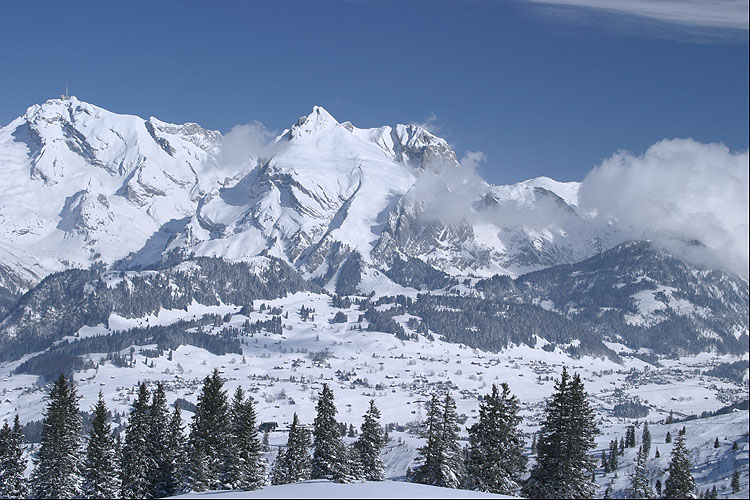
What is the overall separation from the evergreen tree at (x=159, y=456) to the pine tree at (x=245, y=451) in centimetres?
618

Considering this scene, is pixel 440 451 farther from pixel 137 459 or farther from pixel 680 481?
pixel 137 459

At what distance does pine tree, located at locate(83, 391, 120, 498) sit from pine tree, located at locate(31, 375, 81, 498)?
5.02 feet

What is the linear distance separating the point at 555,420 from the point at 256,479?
89.9 feet

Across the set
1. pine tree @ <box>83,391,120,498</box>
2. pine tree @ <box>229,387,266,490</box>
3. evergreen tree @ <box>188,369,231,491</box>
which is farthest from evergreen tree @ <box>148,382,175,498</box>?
pine tree @ <box>229,387,266,490</box>

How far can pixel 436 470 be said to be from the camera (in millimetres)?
66625

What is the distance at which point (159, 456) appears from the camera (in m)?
69.6

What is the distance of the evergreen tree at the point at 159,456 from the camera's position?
68188mm

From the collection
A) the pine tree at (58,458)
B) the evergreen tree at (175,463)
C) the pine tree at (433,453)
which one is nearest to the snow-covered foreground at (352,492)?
the pine tree at (433,453)

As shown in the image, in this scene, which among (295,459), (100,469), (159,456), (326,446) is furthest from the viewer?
(295,459)

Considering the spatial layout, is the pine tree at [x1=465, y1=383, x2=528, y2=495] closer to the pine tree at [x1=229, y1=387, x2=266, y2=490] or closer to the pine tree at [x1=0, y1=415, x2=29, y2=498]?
the pine tree at [x1=229, y1=387, x2=266, y2=490]

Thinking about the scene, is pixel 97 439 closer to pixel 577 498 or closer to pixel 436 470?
pixel 436 470

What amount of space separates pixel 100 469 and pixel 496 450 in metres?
35.1

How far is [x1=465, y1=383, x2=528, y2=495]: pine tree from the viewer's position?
203 feet

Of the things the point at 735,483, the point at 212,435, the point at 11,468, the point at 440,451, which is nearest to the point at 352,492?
the point at 440,451
